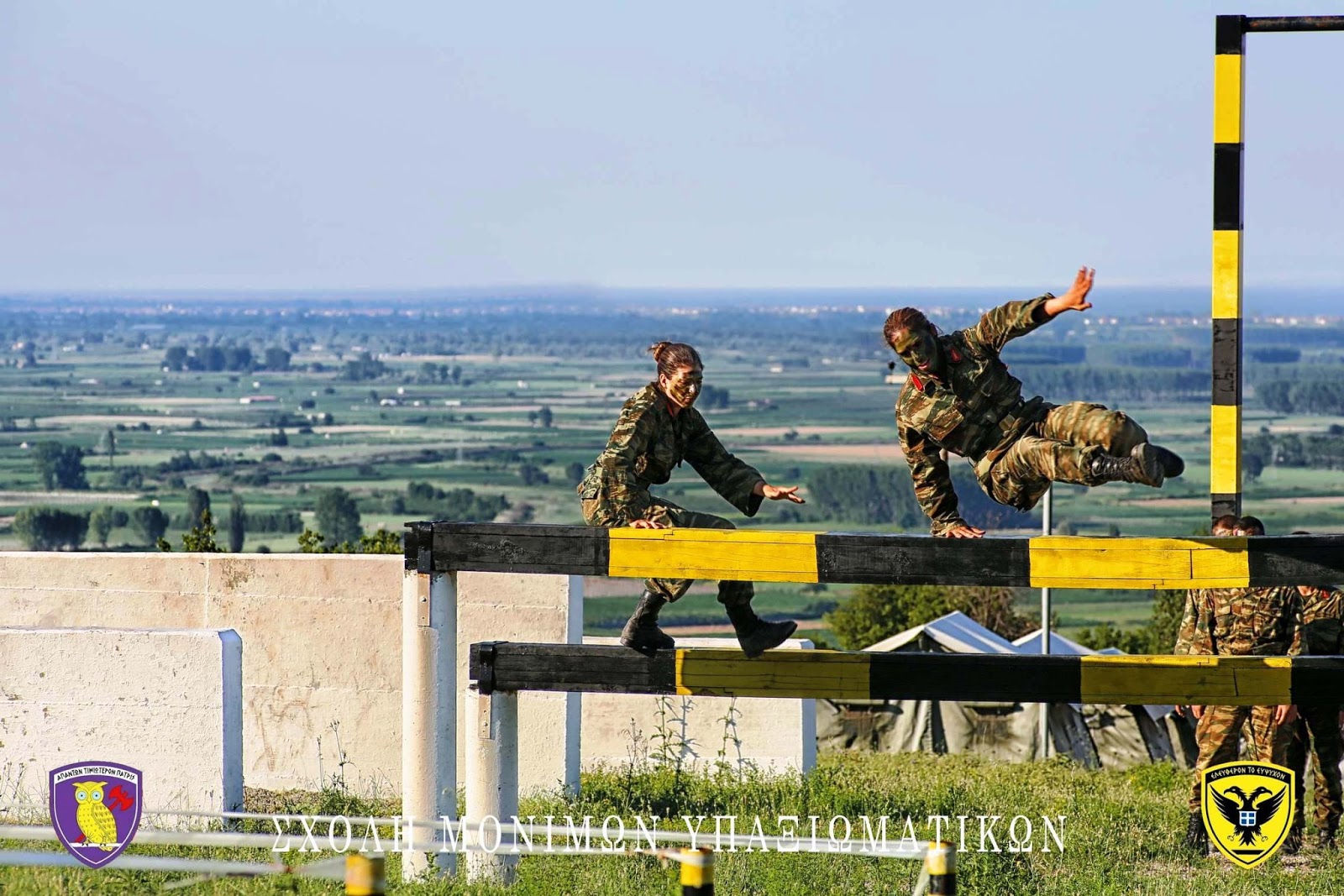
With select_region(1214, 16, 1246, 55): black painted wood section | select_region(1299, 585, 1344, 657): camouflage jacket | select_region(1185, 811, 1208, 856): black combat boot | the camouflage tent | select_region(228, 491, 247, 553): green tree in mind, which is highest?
select_region(1214, 16, 1246, 55): black painted wood section

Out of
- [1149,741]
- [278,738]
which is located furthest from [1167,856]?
[1149,741]

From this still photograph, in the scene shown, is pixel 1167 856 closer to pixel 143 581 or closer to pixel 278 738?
pixel 278 738

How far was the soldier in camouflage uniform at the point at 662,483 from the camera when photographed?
342 inches

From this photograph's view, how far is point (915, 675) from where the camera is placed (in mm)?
8664

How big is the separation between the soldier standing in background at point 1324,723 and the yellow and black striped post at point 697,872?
259 inches

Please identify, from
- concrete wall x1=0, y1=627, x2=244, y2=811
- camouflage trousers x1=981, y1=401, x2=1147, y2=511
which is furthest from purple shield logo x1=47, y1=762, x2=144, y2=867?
camouflage trousers x1=981, y1=401, x2=1147, y2=511

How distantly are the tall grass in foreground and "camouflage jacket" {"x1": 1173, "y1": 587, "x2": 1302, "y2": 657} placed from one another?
1.08m

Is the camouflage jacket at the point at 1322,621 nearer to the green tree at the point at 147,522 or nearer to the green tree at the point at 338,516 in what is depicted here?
the green tree at the point at 338,516

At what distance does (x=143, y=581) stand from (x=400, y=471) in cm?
14266

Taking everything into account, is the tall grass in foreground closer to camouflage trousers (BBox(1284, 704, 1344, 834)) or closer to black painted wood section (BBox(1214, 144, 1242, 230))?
camouflage trousers (BBox(1284, 704, 1344, 834))

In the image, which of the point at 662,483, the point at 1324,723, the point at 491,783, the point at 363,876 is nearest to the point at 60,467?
the point at 1324,723

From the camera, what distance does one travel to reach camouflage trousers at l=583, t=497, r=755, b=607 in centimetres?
856

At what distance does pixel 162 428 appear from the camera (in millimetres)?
192750

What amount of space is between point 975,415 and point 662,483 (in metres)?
1.47
